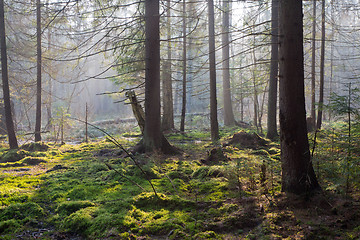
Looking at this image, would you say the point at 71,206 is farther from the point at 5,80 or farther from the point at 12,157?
the point at 5,80

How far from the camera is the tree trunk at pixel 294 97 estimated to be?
4078mm

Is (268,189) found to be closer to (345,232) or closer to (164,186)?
(345,232)

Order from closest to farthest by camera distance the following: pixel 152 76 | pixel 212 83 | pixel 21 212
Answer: pixel 21 212 → pixel 152 76 → pixel 212 83

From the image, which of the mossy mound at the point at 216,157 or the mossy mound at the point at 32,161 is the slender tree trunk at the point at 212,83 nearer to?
the mossy mound at the point at 216,157

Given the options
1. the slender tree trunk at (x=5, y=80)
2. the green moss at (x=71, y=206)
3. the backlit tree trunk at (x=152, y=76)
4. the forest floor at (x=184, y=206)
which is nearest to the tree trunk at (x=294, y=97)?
the forest floor at (x=184, y=206)

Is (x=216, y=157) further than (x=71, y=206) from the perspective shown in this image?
Yes

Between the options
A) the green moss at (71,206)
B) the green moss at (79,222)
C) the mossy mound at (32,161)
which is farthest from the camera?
the mossy mound at (32,161)

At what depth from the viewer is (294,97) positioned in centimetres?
410

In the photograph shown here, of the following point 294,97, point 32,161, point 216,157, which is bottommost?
point 32,161

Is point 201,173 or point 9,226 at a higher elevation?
point 201,173

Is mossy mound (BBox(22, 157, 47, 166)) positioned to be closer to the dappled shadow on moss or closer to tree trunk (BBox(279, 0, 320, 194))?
the dappled shadow on moss

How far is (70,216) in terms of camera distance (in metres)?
3.94

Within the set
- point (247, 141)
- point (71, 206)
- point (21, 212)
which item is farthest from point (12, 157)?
point (247, 141)

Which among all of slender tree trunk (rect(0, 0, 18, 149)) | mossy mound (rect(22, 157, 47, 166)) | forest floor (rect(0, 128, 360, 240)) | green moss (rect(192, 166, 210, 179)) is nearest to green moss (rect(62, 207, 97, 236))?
forest floor (rect(0, 128, 360, 240))
